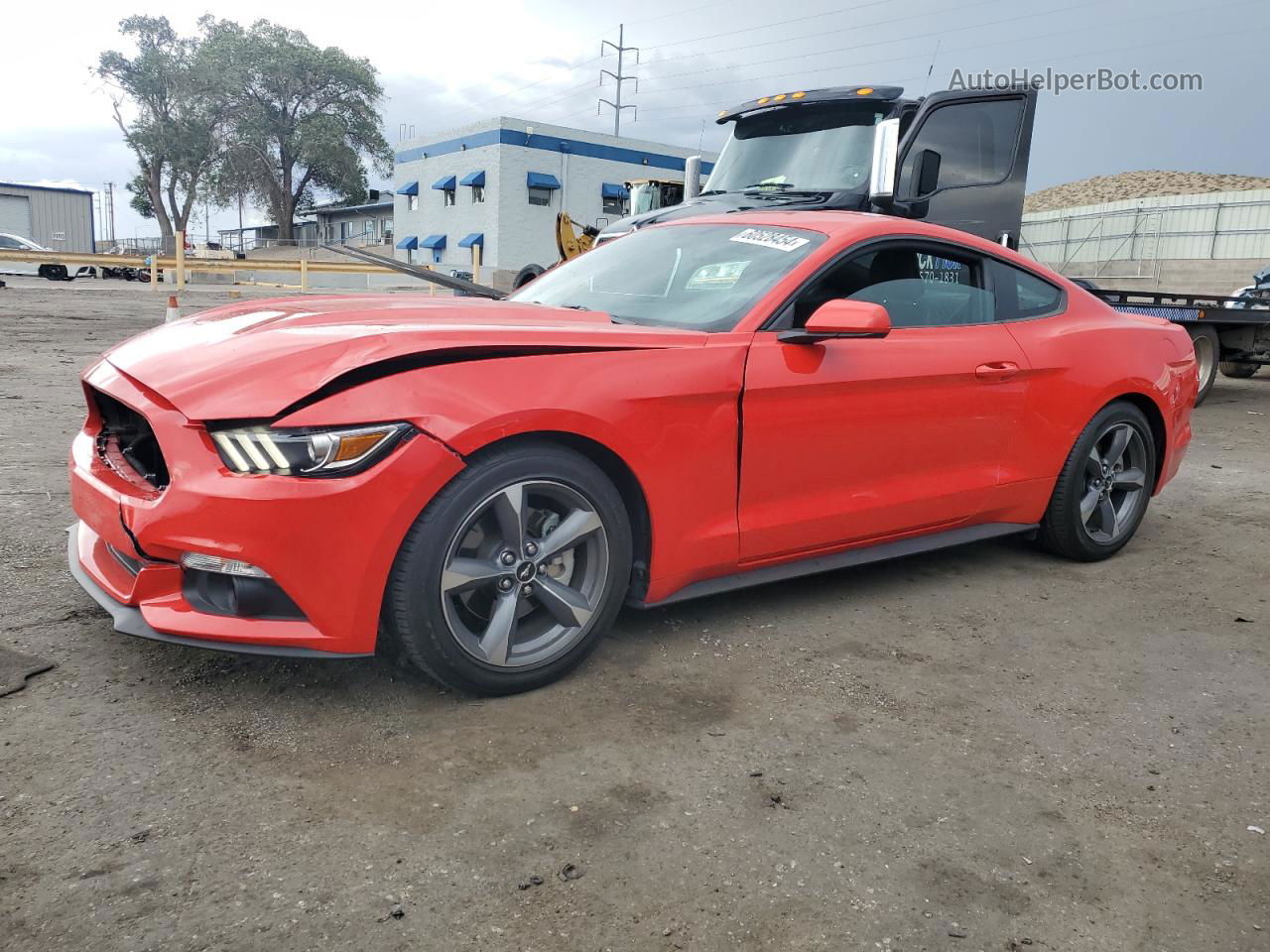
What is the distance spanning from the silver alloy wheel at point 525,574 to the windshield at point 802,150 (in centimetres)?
633

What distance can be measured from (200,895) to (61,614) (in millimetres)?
1710

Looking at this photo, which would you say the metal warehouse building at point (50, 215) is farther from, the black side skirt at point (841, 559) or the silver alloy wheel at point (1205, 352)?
the black side skirt at point (841, 559)

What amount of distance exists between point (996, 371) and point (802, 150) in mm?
5730

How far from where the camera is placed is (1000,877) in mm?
2105

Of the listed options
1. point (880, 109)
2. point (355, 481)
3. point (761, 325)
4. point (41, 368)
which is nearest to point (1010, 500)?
point (761, 325)

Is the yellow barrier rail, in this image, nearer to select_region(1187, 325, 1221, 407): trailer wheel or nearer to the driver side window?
select_region(1187, 325, 1221, 407): trailer wheel

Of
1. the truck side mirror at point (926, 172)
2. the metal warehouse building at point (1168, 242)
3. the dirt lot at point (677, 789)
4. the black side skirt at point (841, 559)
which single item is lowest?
the dirt lot at point (677, 789)

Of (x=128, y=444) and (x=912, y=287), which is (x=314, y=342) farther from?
(x=912, y=287)

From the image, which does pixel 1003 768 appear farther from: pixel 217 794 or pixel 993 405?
pixel 217 794

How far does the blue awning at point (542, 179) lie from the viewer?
39.4 meters

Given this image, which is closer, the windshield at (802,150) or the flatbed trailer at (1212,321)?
the windshield at (802,150)

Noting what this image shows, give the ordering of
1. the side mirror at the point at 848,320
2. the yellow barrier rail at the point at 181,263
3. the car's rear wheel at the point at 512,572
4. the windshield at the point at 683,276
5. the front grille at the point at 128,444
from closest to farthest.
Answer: the car's rear wheel at the point at 512,572 < the front grille at the point at 128,444 < the side mirror at the point at 848,320 < the windshield at the point at 683,276 < the yellow barrier rail at the point at 181,263

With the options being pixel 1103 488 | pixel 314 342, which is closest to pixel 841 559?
pixel 1103 488

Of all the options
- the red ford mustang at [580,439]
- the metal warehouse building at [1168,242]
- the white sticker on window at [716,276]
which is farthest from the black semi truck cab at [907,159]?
the metal warehouse building at [1168,242]
